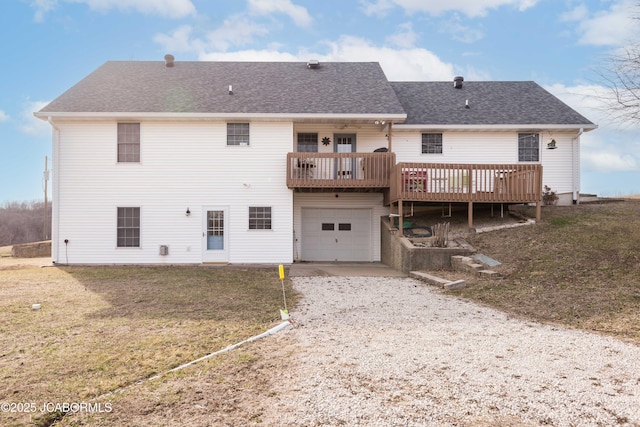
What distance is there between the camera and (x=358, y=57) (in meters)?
19.6

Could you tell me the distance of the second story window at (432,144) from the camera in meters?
16.3

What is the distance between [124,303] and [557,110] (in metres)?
18.2

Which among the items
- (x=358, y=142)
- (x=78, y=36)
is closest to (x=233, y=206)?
(x=358, y=142)

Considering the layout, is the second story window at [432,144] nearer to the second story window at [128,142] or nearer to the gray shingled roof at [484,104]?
the gray shingled roof at [484,104]

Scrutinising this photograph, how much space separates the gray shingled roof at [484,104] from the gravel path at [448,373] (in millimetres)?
11410

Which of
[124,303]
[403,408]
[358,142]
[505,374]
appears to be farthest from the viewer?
[358,142]

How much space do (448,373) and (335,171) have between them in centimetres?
1092

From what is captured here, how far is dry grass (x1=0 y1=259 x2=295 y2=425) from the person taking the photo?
4.28m

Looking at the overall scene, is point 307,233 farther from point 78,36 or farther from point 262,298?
point 78,36

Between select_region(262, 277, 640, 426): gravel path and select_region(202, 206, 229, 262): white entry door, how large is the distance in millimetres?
8354

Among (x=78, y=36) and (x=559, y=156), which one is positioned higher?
(x=78, y=36)

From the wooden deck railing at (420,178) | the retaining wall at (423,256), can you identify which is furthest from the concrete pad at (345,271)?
the wooden deck railing at (420,178)

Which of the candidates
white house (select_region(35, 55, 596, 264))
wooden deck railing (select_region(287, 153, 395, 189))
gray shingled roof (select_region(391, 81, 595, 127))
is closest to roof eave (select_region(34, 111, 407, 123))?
white house (select_region(35, 55, 596, 264))

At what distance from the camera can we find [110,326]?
20.9ft
